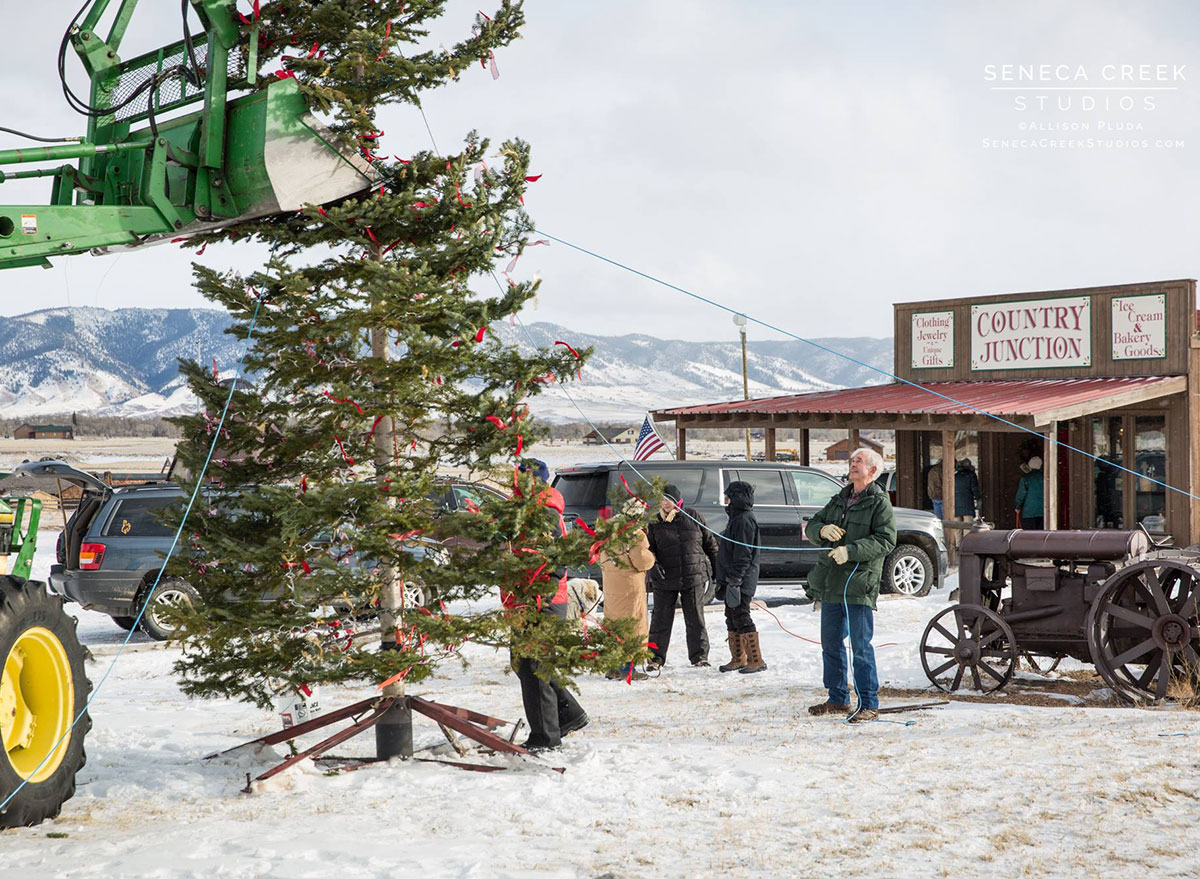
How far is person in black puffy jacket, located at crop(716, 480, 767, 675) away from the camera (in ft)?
33.6

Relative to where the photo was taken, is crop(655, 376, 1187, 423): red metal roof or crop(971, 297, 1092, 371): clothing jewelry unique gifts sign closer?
crop(655, 376, 1187, 423): red metal roof

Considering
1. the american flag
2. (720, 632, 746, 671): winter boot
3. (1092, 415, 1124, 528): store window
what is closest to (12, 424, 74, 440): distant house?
the american flag

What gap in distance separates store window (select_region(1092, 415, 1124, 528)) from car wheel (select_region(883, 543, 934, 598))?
6.05 meters

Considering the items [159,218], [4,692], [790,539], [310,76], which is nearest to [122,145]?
[159,218]

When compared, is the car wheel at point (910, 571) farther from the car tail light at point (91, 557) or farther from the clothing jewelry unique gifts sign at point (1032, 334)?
the car tail light at point (91, 557)

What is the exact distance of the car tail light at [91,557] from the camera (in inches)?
494

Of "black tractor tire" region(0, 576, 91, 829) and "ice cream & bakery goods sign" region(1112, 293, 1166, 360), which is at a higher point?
"ice cream & bakery goods sign" region(1112, 293, 1166, 360)

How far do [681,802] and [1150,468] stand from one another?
16.4 meters

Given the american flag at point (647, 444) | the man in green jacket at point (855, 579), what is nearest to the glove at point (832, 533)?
the man in green jacket at point (855, 579)

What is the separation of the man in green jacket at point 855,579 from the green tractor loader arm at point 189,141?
14.1ft

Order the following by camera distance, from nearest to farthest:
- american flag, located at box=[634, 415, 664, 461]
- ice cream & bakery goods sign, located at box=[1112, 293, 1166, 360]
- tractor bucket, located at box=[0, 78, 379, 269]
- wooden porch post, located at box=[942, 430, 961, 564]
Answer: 1. tractor bucket, located at box=[0, 78, 379, 269]
2. wooden porch post, located at box=[942, 430, 961, 564]
3. american flag, located at box=[634, 415, 664, 461]
4. ice cream & bakery goods sign, located at box=[1112, 293, 1166, 360]

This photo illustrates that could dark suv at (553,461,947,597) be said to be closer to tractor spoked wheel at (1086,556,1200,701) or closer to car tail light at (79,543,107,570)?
car tail light at (79,543,107,570)

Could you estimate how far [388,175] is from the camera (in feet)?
21.8

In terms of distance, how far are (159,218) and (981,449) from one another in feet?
60.5
